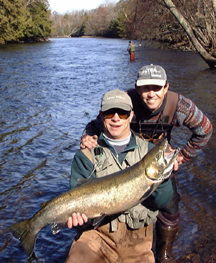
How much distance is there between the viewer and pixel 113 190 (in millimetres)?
2688

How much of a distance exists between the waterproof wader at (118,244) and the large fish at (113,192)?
0.36m

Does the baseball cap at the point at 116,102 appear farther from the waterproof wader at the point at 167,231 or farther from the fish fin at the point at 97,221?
the waterproof wader at the point at 167,231

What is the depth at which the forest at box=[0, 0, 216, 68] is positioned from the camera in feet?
64.8

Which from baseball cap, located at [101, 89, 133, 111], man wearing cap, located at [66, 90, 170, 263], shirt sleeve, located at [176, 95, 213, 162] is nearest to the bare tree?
shirt sleeve, located at [176, 95, 213, 162]

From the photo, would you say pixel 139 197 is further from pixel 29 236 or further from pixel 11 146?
pixel 11 146

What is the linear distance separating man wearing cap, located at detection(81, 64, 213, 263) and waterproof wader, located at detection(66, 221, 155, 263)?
0.59 m

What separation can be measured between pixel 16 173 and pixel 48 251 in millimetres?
2461

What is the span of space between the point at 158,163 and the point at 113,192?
18.1 inches

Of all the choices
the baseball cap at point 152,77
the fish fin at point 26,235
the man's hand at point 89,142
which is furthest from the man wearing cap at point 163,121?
the fish fin at point 26,235

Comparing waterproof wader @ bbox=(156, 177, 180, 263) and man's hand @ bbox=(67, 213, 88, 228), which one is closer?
man's hand @ bbox=(67, 213, 88, 228)

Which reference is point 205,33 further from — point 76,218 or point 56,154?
point 76,218

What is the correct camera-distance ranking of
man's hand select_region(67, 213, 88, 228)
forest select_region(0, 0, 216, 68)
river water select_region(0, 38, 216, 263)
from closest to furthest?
man's hand select_region(67, 213, 88, 228)
river water select_region(0, 38, 216, 263)
forest select_region(0, 0, 216, 68)

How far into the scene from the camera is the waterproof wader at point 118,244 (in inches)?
117

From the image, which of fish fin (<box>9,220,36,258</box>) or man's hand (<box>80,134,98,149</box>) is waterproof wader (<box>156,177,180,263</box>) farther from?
fish fin (<box>9,220,36,258</box>)
